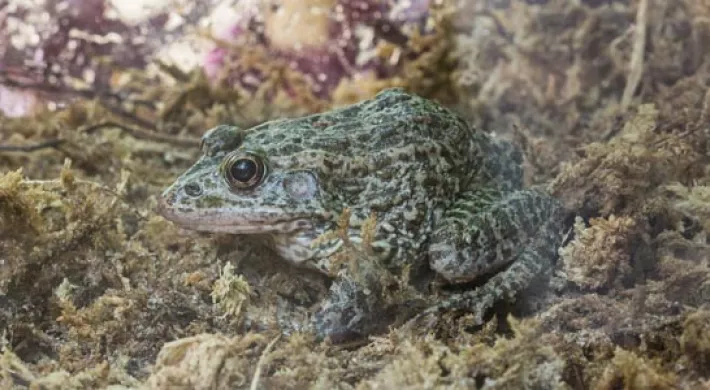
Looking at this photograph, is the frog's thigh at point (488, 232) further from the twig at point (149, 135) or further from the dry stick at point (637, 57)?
the twig at point (149, 135)

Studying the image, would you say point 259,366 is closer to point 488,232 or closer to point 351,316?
point 351,316

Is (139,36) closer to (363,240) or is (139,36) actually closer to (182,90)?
(182,90)

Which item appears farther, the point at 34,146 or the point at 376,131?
the point at 34,146

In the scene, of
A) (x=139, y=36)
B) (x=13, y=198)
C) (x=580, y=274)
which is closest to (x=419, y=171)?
(x=580, y=274)

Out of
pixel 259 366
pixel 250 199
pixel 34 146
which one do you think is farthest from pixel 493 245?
pixel 34 146

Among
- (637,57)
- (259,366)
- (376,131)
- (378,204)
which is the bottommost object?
(259,366)

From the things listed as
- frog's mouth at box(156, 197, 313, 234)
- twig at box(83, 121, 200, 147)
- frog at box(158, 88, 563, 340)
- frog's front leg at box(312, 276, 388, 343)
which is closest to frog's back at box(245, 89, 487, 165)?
frog at box(158, 88, 563, 340)

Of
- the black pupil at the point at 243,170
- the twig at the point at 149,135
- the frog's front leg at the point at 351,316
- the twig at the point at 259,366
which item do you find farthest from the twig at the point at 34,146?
the twig at the point at 259,366

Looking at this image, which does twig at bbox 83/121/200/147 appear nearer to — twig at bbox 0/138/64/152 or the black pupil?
twig at bbox 0/138/64/152
